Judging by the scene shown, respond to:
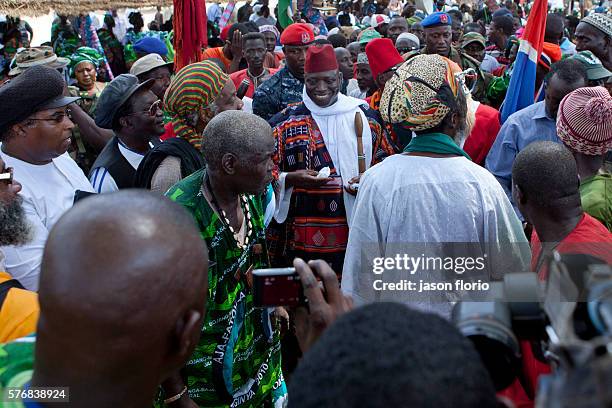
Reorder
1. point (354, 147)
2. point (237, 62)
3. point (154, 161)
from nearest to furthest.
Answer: point (154, 161) < point (354, 147) < point (237, 62)

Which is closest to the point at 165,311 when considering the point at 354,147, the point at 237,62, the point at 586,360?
the point at 586,360

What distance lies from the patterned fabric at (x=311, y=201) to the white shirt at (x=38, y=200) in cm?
128

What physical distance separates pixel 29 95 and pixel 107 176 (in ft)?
2.44

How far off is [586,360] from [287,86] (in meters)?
4.98

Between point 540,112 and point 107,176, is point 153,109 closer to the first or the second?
point 107,176

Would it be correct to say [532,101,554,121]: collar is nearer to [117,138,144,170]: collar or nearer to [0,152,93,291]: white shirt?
[117,138,144,170]: collar

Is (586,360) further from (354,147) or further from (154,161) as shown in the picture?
(354,147)

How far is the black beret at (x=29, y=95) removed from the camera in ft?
10.1

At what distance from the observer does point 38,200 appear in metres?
3.08

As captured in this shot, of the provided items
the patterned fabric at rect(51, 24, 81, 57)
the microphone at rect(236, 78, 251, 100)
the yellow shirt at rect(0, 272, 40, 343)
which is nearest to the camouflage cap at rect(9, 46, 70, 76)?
the microphone at rect(236, 78, 251, 100)

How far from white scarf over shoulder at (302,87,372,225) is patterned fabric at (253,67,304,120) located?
1217 millimetres

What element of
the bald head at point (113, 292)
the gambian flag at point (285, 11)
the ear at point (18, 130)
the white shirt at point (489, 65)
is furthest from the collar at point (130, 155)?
the gambian flag at point (285, 11)

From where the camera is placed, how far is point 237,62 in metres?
7.81

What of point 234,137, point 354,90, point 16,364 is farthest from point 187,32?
point 16,364
